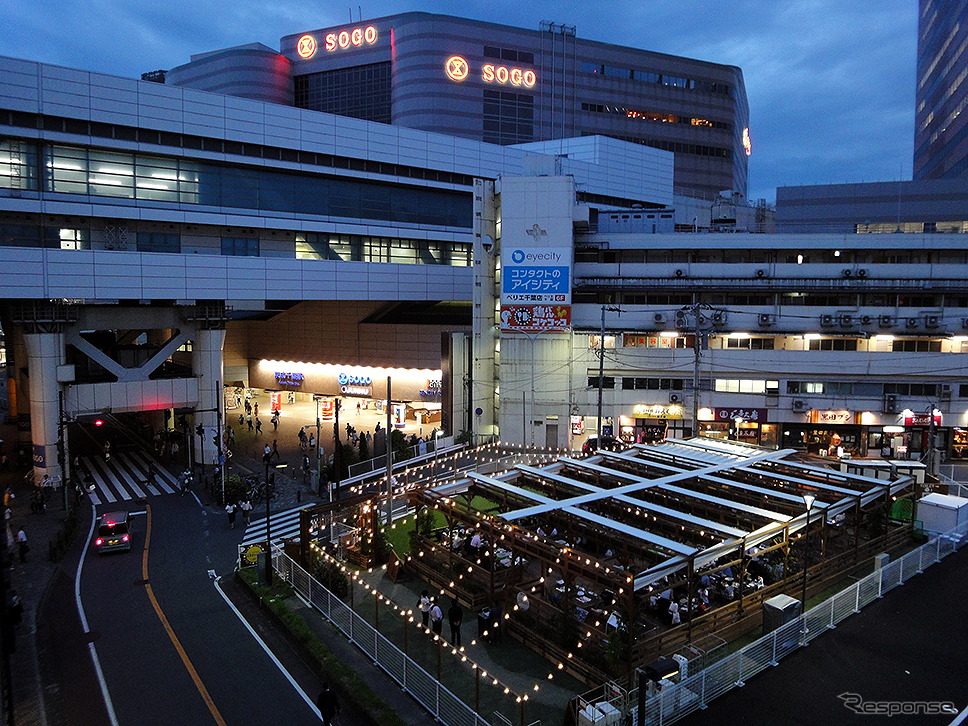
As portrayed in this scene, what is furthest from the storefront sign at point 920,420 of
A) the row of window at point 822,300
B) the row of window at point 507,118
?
the row of window at point 507,118

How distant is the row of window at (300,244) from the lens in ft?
113

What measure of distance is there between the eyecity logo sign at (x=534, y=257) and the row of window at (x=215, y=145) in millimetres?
14007

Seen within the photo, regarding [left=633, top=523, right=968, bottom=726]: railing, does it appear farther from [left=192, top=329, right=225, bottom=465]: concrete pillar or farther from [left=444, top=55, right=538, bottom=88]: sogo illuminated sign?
[left=444, top=55, right=538, bottom=88]: sogo illuminated sign

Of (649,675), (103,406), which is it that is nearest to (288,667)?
(649,675)

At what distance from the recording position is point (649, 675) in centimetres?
1262

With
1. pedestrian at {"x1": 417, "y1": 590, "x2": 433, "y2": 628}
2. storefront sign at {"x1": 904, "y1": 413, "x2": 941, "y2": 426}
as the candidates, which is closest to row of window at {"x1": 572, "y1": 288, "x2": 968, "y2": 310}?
storefront sign at {"x1": 904, "y1": 413, "x2": 941, "y2": 426}

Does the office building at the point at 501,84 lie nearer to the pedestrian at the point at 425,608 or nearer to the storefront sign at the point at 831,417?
the storefront sign at the point at 831,417

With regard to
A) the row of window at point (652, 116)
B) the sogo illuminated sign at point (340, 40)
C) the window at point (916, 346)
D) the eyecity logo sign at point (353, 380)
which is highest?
the sogo illuminated sign at point (340, 40)

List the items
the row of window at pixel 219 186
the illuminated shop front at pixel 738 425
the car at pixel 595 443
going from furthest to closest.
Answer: the illuminated shop front at pixel 738 425 → the car at pixel 595 443 → the row of window at pixel 219 186

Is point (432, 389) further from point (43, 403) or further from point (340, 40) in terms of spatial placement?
point (340, 40)

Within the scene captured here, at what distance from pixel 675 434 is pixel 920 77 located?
7703cm

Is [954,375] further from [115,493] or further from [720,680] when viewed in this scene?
[115,493]

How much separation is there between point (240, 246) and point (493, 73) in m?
47.8

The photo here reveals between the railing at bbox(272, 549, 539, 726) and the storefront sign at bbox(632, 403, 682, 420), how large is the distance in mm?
26222
